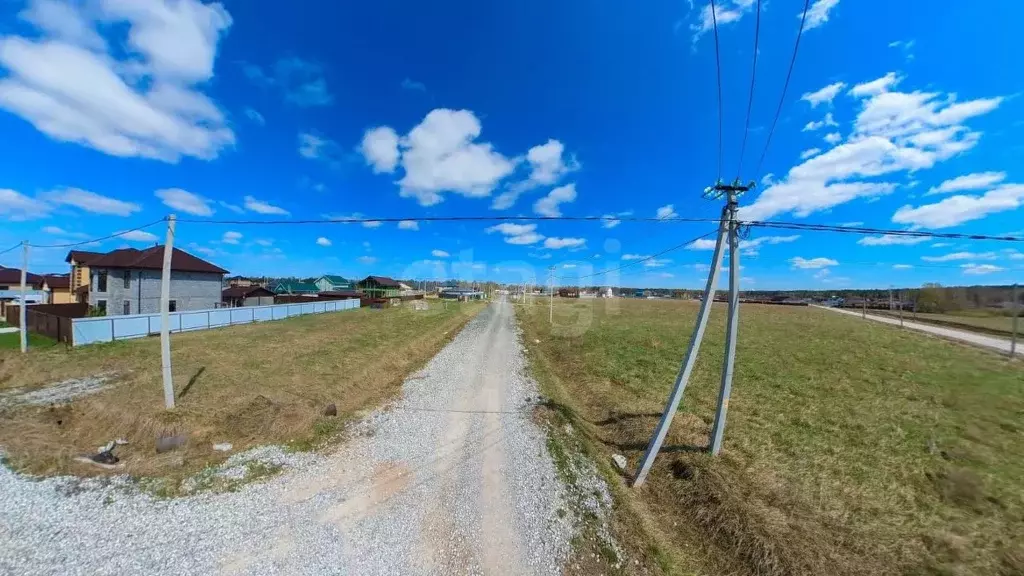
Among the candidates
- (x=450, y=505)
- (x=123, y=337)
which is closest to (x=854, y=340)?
(x=450, y=505)

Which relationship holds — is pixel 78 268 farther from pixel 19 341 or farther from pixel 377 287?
pixel 377 287

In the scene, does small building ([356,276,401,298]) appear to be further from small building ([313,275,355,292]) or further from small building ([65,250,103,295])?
small building ([65,250,103,295])

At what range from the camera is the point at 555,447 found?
6.82m

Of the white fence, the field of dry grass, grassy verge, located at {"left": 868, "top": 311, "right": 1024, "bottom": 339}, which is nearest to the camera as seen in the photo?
grassy verge, located at {"left": 868, "top": 311, "right": 1024, "bottom": 339}

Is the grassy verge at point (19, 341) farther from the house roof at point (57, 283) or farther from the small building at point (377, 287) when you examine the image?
the small building at point (377, 287)

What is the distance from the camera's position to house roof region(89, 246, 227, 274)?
2788cm

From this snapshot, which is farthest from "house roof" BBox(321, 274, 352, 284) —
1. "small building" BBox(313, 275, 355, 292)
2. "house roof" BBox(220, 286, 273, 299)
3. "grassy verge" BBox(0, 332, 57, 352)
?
"grassy verge" BBox(0, 332, 57, 352)

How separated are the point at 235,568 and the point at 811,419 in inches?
456

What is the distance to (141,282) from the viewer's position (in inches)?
1125

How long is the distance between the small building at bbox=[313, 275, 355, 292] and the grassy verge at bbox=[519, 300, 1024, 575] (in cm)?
8040

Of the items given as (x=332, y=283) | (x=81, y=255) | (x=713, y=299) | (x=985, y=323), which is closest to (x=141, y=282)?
(x=81, y=255)

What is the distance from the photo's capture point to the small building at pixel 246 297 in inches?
1700

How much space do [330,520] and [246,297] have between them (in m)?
52.1

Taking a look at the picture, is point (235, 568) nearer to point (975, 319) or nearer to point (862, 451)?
point (862, 451)
